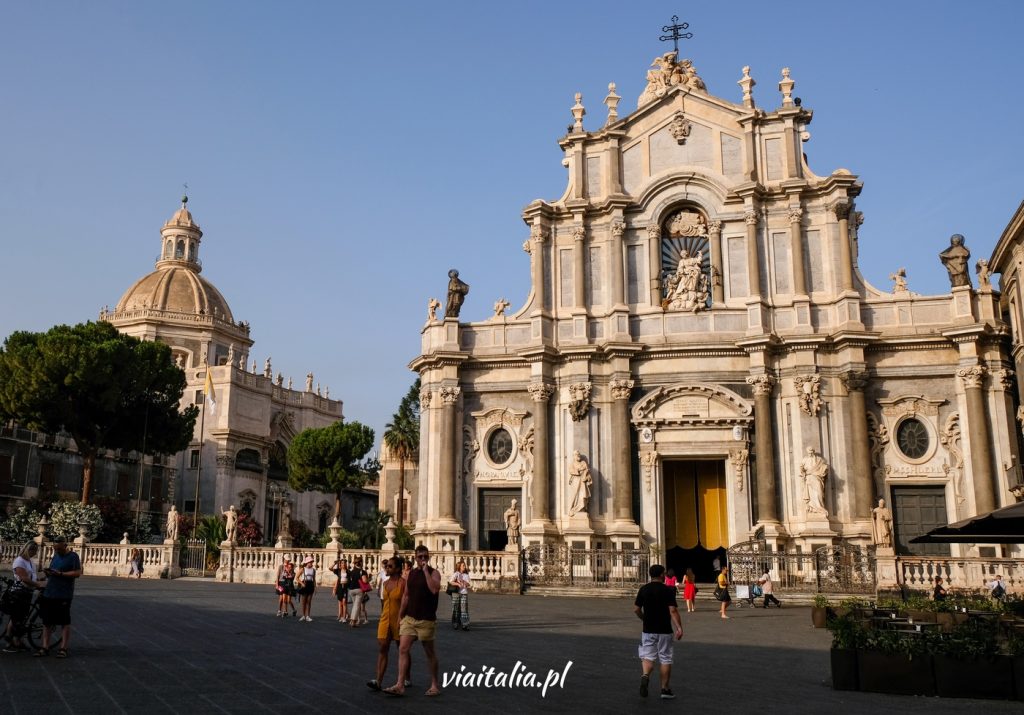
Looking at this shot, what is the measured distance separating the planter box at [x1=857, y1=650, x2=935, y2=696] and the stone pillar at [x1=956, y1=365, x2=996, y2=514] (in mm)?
19912

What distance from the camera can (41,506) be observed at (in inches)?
1753

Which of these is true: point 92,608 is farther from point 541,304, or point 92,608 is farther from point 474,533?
point 541,304

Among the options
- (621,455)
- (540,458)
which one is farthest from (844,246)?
(540,458)

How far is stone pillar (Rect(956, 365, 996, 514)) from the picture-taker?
93.3 feet

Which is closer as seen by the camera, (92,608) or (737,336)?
(92,608)

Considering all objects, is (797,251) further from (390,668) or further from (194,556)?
(194,556)

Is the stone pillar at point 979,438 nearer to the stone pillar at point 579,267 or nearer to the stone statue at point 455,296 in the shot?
the stone pillar at point 579,267

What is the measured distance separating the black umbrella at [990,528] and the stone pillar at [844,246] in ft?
53.7

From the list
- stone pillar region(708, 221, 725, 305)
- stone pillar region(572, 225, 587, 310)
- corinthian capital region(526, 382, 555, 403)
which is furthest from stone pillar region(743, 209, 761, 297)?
corinthian capital region(526, 382, 555, 403)

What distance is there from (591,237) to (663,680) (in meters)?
25.2

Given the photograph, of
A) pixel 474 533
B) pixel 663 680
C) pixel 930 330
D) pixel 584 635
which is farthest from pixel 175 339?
pixel 663 680

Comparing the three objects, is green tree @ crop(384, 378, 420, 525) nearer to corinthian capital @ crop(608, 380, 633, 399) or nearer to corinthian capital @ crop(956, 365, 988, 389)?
corinthian capital @ crop(608, 380, 633, 399)

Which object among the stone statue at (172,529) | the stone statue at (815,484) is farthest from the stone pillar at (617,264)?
the stone statue at (172,529)

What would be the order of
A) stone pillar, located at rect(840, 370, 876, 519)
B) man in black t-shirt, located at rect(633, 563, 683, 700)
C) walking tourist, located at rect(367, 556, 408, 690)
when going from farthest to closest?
stone pillar, located at rect(840, 370, 876, 519) → walking tourist, located at rect(367, 556, 408, 690) → man in black t-shirt, located at rect(633, 563, 683, 700)
